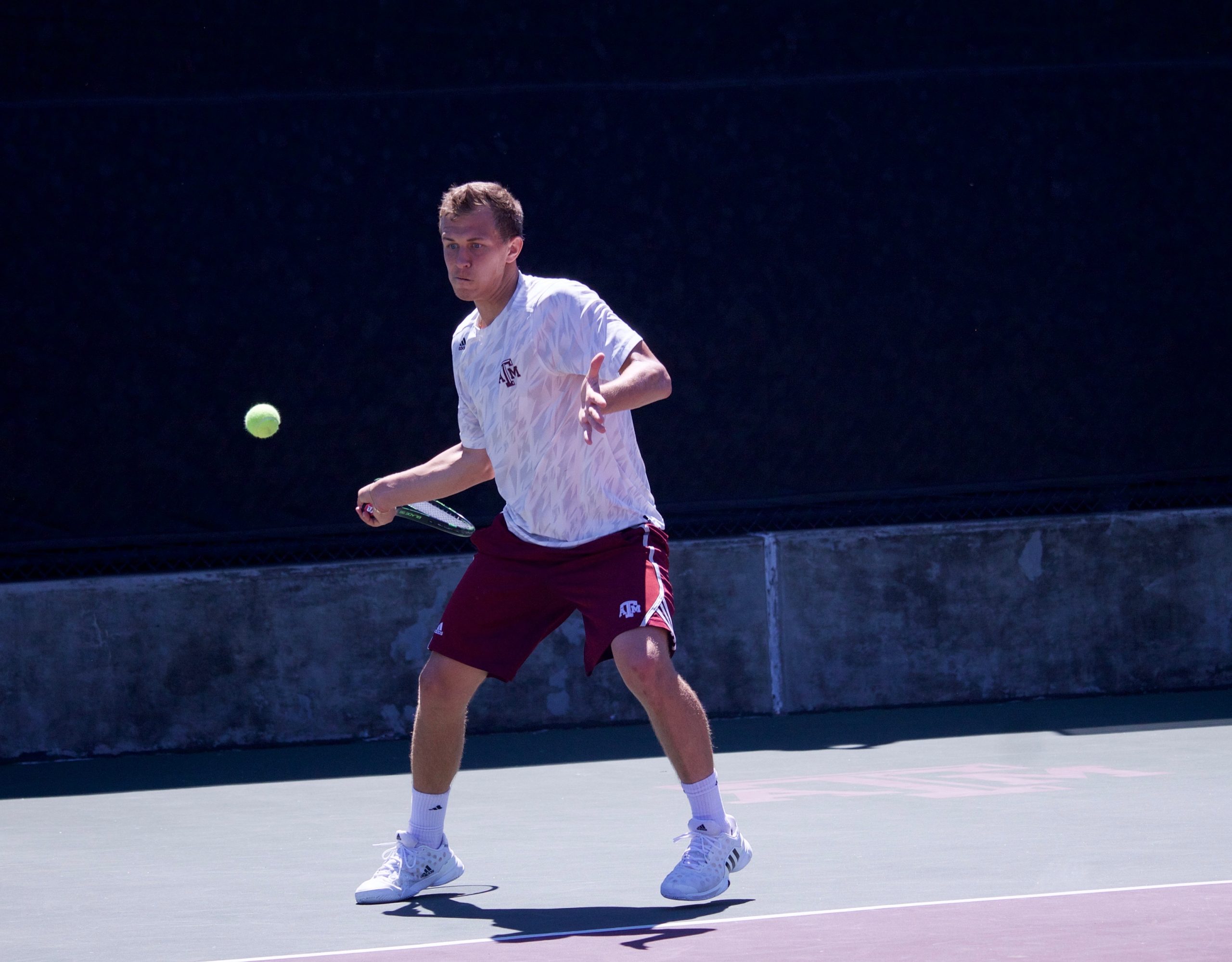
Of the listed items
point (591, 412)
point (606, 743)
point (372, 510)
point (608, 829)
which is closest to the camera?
point (591, 412)

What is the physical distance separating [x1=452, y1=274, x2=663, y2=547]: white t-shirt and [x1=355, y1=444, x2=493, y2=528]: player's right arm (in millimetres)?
180

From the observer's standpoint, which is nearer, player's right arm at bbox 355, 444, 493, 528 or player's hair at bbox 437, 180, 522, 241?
player's hair at bbox 437, 180, 522, 241

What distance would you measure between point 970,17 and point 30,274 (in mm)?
4250

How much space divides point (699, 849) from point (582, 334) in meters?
1.27

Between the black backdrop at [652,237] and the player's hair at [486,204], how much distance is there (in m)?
3.19

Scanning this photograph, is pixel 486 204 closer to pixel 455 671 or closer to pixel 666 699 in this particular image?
pixel 455 671

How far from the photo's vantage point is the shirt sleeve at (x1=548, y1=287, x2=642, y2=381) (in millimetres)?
4277

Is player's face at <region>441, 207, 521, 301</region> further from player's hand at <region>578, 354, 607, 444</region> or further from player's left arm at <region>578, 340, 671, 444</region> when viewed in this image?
player's hand at <region>578, 354, 607, 444</region>

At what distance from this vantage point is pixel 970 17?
26.1 feet

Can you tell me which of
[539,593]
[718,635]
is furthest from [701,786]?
[718,635]

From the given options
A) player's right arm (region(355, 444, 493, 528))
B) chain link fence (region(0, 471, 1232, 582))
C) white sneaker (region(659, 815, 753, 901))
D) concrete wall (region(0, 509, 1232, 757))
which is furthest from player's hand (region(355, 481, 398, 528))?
chain link fence (region(0, 471, 1232, 582))

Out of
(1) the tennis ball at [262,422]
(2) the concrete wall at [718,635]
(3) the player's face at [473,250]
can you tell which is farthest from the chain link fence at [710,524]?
(3) the player's face at [473,250]

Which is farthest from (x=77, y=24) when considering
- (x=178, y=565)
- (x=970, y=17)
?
(x=970, y=17)

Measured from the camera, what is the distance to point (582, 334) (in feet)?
14.1
